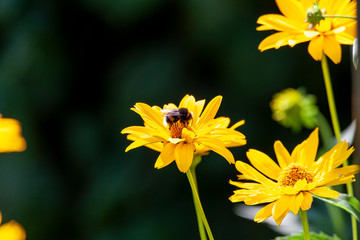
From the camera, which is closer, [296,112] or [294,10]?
[294,10]

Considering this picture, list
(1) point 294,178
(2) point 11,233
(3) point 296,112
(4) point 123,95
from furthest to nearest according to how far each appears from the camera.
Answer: (4) point 123,95
(3) point 296,112
(1) point 294,178
(2) point 11,233

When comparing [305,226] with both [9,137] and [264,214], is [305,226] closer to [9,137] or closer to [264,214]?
[264,214]

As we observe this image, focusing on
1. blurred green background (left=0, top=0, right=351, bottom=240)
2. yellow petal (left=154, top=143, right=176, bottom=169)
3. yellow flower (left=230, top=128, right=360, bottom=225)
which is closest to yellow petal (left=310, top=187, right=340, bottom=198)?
yellow flower (left=230, top=128, right=360, bottom=225)

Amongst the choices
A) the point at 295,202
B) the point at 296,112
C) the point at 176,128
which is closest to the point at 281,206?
the point at 295,202

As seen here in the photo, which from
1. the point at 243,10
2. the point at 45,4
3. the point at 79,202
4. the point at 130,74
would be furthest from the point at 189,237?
the point at 45,4

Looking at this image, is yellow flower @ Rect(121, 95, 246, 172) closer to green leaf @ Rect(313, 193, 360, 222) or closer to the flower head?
green leaf @ Rect(313, 193, 360, 222)

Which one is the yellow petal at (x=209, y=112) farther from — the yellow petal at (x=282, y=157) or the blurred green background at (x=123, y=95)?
the blurred green background at (x=123, y=95)

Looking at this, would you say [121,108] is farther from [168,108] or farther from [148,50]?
[168,108]

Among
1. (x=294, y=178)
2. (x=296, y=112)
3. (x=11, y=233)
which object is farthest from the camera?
(x=296, y=112)
